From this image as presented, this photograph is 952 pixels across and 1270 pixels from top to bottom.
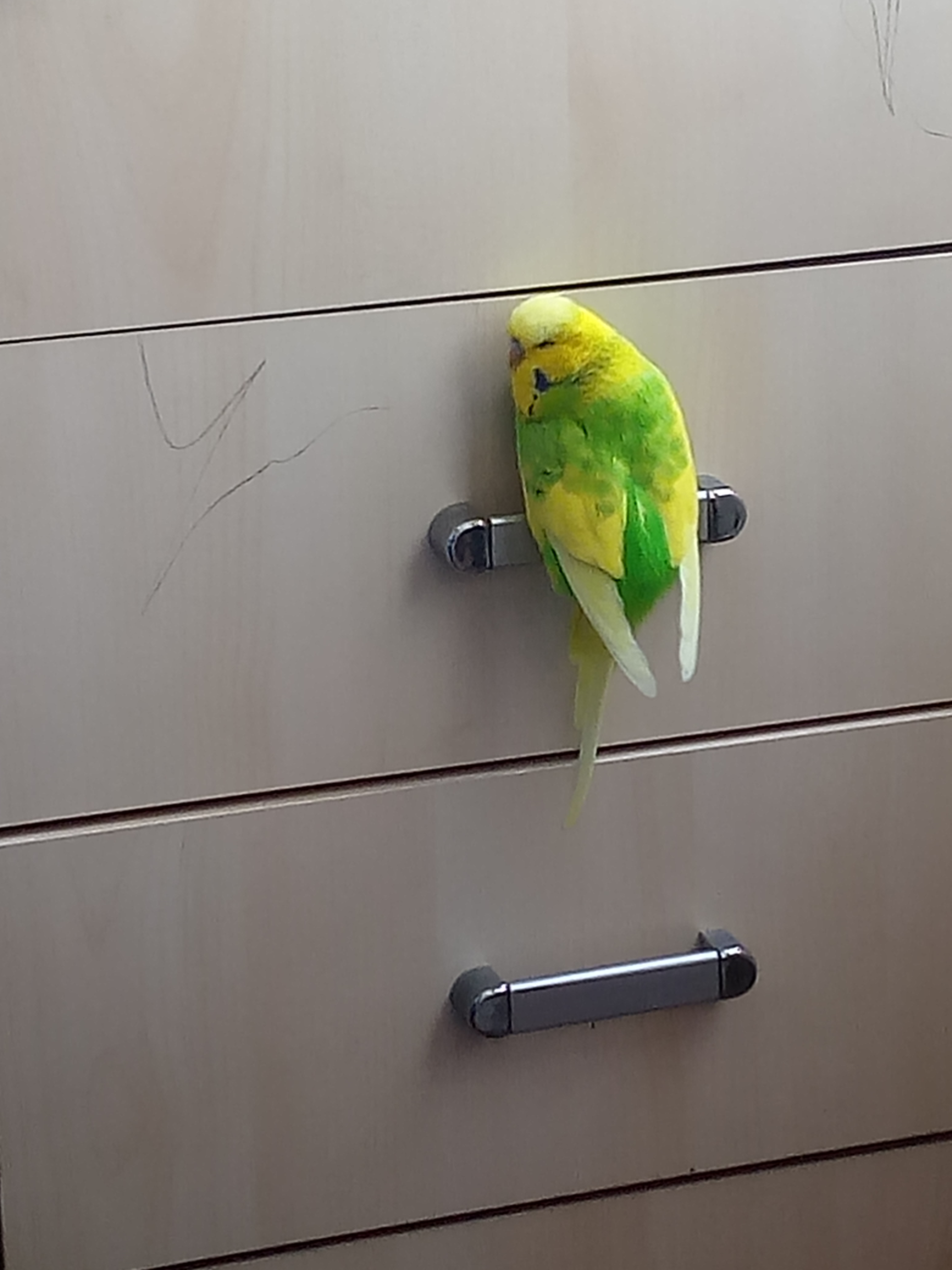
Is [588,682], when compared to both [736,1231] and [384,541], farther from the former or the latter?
[736,1231]

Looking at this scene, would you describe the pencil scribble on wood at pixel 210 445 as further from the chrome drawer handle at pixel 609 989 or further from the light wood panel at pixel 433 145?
the chrome drawer handle at pixel 609 989

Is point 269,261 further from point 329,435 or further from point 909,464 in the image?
point 909,464

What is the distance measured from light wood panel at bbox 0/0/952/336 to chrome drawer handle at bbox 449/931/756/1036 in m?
0.31

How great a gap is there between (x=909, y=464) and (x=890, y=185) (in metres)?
0.12

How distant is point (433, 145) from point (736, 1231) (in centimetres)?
56

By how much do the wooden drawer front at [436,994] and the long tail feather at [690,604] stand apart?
90 mm

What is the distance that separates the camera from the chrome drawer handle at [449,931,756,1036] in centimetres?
74

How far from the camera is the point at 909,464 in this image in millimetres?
726

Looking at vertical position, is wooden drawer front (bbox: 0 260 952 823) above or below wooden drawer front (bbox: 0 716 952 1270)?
above

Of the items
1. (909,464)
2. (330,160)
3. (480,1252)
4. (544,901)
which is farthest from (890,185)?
(480,1252)

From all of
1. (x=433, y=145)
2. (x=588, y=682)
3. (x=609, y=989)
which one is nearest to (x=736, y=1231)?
(x=609, y=989)

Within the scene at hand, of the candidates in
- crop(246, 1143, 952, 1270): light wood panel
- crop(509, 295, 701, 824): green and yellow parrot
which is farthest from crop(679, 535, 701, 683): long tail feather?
crop(246, 1143, 952, 1270): light wood panel

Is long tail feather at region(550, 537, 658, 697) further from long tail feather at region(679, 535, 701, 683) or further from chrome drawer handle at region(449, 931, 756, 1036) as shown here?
chrome drawer handle at region(449, 931, 756, 1036)

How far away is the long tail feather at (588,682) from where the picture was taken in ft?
2.32
